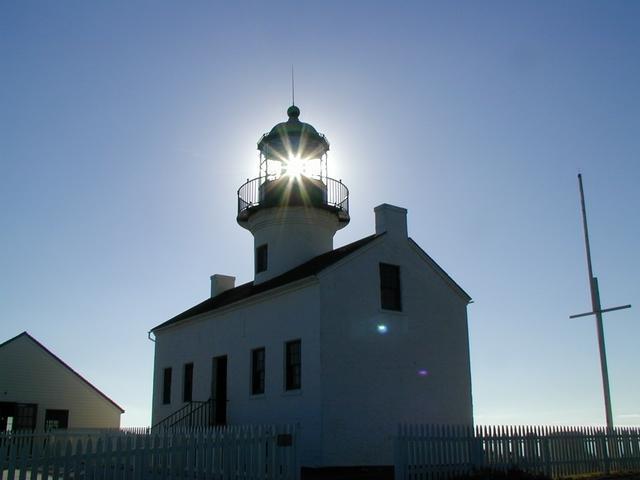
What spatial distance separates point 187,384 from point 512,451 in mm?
12952

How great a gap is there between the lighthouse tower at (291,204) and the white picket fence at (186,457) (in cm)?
990

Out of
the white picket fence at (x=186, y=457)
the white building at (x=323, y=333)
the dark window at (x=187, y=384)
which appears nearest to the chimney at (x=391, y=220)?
the white building at (x=323, y=333)

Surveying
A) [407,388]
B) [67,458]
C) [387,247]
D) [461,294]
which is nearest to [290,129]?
[387,247]

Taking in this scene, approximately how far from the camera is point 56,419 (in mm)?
30797

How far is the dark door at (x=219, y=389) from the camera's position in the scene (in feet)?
72.8

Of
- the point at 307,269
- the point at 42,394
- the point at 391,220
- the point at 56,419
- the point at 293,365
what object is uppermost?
the point at 391,220

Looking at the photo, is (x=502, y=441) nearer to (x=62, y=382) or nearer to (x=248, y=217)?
(x=248, y=217)

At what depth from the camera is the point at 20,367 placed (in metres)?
30.4

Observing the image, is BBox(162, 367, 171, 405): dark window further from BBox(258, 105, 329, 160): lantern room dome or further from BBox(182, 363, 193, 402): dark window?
BBox(258, 105, 329, 160): lantern room dome

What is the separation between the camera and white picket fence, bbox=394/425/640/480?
14117 mm

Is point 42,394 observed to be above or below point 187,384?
above

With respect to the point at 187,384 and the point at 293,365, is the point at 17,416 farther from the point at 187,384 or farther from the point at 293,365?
the point at 293,365

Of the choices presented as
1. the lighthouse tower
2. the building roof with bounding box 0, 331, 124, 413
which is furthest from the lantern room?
the building roof with bounding box 0, 331, 124, 413

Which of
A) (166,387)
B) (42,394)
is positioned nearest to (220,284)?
(166,387)
